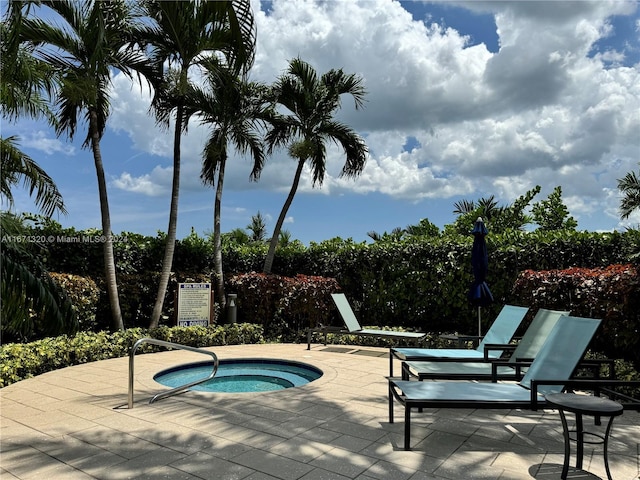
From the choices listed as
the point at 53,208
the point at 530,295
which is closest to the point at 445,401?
the point at 530,295

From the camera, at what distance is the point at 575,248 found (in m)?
9.90

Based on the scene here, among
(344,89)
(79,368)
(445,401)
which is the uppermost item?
(344,89)

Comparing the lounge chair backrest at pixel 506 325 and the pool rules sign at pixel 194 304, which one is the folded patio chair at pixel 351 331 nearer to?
the lounge chair backrest at pixel 506 325

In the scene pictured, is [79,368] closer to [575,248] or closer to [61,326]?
[61,326]

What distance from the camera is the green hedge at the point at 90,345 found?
23.2 feet

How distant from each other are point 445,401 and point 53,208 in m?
9.30

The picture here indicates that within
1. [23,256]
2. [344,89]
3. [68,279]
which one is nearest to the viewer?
[23,256]

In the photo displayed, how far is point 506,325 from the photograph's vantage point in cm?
684

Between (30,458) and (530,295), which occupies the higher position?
(530,295)

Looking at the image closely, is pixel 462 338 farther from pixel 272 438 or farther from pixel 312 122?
pixel 312 122

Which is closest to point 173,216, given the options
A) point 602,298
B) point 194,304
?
point 194,304

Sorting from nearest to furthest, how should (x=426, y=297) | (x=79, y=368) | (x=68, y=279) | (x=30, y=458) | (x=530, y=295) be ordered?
(x=30, y=458) → (x=79, y=368) → (x=530, y=295) → (x=68, y=279) → (x=426, y=297)

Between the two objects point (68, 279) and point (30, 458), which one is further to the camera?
point (68, 279)

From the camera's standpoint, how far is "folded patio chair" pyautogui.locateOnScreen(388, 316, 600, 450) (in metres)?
3.86
